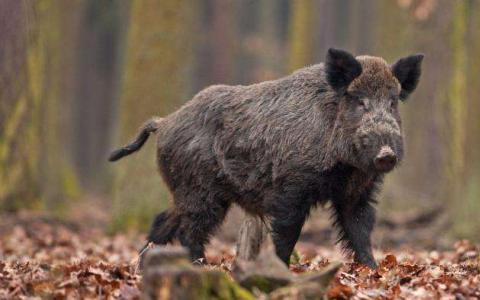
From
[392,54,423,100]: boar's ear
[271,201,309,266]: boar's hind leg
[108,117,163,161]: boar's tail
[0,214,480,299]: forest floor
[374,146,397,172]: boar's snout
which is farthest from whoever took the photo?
[108,117,163,161]: boar's tail

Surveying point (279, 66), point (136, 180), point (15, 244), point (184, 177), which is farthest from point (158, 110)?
point (279, 66)

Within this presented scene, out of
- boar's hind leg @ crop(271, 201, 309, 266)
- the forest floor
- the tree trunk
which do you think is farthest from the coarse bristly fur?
the tree trunk

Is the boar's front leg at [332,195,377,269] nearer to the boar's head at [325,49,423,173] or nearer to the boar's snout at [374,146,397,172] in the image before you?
the boar's head at [325,49,423,173]

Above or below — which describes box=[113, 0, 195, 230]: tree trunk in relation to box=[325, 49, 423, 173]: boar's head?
below

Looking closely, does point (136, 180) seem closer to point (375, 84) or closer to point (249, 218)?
point (249, 218)

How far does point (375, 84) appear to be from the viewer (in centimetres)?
780

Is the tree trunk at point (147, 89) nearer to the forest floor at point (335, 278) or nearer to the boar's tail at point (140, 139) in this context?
the forest floor at point (335, 278)

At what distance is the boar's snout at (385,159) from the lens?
23.4ft

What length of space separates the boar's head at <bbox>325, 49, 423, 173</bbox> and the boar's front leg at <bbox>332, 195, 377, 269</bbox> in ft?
2.42

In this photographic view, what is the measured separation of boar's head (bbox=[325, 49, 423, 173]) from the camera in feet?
24.3

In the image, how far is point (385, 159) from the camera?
715 cm

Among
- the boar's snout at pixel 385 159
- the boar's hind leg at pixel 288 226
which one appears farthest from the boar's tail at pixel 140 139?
the boar's snout at pixel 385 159

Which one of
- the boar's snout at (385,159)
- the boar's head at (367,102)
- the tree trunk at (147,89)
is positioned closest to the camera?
the boar's snout at (385,159)

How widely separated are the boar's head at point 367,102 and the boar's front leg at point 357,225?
74 cm
